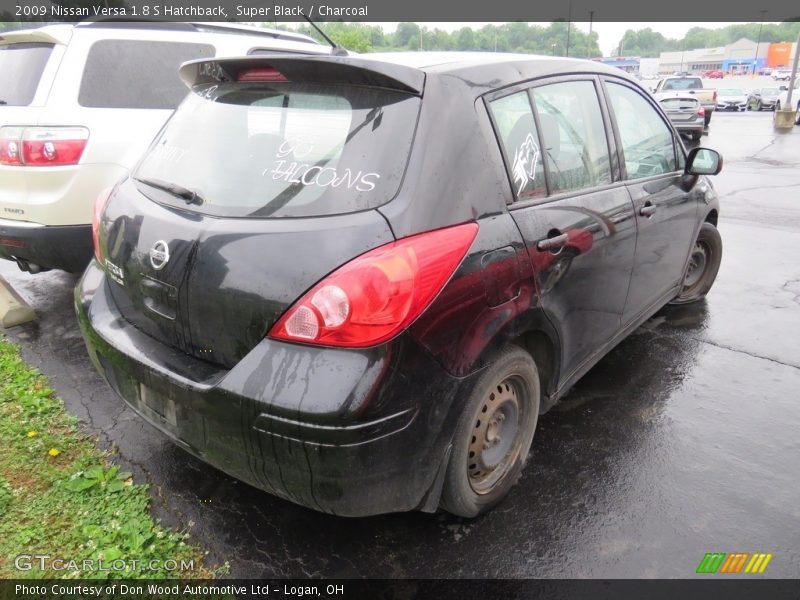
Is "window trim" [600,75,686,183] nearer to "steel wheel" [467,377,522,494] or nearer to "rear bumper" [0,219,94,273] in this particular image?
"steel wheel" [467,377,522,494]

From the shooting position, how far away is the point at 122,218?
2404 millimetres

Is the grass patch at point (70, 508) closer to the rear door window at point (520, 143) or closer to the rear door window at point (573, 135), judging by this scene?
the rear door window at point (520, 143)

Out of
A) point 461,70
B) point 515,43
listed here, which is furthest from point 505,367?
point 515,43

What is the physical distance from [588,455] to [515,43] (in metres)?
68.3

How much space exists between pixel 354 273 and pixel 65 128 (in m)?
3.11

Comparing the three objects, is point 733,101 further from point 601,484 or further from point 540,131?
point 601,484

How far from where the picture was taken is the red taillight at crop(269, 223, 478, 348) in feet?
5.84

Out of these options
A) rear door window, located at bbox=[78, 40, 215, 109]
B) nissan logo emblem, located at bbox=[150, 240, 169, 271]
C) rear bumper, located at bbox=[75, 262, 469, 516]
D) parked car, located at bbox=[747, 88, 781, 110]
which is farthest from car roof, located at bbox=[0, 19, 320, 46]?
parked car, located at bbox=[747, 88, 781, 110]

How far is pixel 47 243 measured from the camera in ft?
12.8

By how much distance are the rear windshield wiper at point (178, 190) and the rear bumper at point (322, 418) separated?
1.89 ft

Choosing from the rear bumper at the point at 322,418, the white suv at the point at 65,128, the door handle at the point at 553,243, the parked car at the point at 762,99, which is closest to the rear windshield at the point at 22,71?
the white suv at the point at 65,128

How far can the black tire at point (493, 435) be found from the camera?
7.04 feet

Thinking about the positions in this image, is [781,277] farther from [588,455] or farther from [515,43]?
[515,43]

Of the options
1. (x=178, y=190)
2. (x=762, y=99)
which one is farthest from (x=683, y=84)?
(x=178, y=190)
